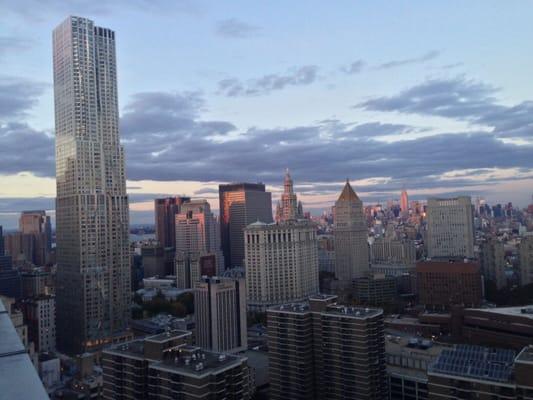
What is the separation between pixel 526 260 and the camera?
150ft

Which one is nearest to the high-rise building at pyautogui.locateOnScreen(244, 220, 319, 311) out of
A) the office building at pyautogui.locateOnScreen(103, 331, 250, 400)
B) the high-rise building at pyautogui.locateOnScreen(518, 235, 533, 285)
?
the high-rise building at pyautogui.locateOnScreen(518, 235, 533, 285)

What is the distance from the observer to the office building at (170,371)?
1244 centimetres

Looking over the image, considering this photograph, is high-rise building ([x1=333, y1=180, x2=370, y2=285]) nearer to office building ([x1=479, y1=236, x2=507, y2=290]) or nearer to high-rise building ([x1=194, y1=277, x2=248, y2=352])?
office building ([x1=479, y1=236, x2=507, y2=290])

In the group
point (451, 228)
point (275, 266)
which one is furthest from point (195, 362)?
point (451, 228)

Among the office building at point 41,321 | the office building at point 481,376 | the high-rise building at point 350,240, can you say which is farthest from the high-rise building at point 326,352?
the high-rise building at point 350,240

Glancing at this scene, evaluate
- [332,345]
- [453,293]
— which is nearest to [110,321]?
[332,345]

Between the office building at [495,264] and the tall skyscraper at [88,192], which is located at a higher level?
the tall skyscraper at [88,192]

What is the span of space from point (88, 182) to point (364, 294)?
80.6 feet

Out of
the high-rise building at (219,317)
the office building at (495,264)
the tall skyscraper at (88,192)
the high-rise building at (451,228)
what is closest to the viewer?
the high-rise building at (219,317)

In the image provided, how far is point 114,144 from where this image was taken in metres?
32.6

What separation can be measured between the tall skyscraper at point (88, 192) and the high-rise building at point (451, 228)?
142 feet

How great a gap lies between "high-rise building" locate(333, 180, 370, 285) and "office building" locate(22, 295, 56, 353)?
31.6 m

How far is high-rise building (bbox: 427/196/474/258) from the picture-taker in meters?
62.9

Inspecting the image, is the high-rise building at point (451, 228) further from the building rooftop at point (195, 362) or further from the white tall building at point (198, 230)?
the building rooftop at point (195, 362)
